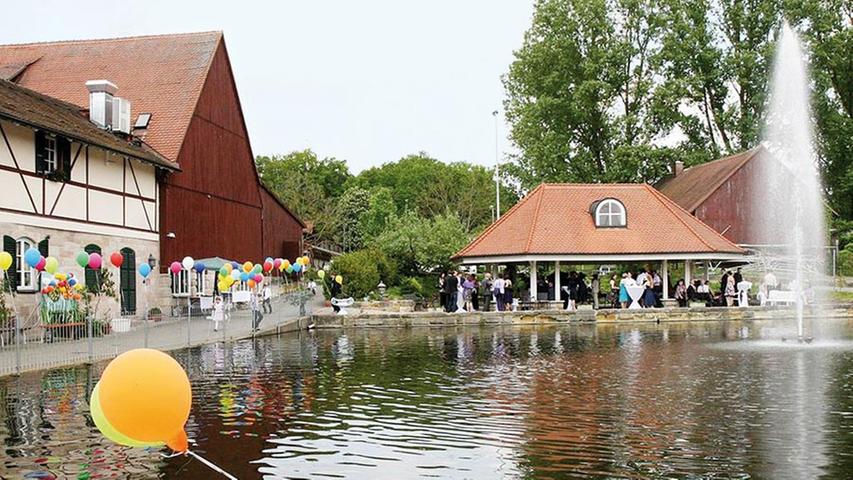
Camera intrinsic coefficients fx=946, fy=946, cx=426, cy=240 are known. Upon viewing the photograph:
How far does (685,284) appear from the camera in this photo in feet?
124

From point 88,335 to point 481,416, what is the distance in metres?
14.0

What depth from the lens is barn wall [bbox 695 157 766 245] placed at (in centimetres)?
5003

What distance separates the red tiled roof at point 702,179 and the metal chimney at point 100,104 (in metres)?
30.5

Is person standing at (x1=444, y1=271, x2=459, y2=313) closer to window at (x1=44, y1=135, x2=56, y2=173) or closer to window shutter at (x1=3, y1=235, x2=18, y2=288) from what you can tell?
window at (x1=44, y1=135, x2=56, y2=173)

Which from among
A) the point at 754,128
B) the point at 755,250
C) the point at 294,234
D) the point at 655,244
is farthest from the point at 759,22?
the point at 294,234

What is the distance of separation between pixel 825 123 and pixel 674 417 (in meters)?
45.5

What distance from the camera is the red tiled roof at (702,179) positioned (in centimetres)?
4962

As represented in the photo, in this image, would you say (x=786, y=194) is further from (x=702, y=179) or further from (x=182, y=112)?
(x=182, y=112)

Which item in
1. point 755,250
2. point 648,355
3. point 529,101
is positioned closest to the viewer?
point 648,355

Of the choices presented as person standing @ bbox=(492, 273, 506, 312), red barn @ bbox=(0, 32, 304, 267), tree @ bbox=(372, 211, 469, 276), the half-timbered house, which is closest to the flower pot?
the half-timbered house

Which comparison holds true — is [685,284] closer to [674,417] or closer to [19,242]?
[19,242]

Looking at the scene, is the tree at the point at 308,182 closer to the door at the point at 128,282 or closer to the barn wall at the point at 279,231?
the barn wall at the point at 279,231

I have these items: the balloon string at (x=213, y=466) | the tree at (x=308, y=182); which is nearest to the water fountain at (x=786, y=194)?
the tree at (x=308, y=182)

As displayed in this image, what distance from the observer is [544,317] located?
33219 millimetres
